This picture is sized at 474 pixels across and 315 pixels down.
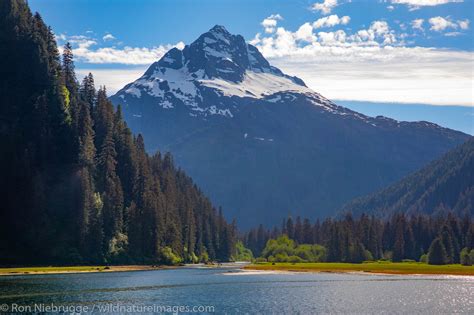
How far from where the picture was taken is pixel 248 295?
103438mm

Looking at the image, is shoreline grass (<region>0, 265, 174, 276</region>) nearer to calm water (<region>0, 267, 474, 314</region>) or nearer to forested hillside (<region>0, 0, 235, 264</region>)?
forested hillside (<region>0, 0, 235, 264</region>)

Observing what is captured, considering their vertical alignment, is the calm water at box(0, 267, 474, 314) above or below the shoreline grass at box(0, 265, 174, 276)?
above

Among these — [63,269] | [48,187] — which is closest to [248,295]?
[63,269]

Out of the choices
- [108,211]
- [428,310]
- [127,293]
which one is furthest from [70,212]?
[428,310]

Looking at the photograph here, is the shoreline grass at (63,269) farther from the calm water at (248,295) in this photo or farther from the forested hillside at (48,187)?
the calm water at (248,295)

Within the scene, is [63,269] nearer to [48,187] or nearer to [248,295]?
[48,187]

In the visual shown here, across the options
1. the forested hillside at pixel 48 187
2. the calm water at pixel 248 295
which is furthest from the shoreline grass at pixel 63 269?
the calm water at pixel 248 295

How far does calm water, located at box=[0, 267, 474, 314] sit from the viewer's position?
281 feet

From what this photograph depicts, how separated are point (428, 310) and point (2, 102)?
140m

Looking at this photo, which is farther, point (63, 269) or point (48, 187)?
point (48, 187)

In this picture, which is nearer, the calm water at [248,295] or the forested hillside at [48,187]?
the calm water at [248,295]

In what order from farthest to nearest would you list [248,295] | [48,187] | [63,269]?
[48,187] → [63,269] → [248,295]

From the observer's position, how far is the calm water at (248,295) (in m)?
85.7

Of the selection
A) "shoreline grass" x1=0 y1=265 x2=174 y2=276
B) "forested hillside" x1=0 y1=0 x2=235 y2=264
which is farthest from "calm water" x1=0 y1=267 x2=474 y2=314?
"forested hillside" x1=0 y1=0 x2=235 y2=264
